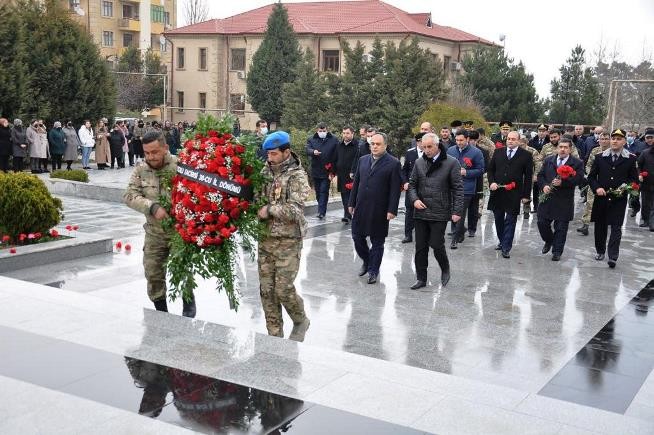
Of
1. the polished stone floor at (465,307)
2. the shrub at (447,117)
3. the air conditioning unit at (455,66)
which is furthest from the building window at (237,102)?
the polished stone floor at (465,307)

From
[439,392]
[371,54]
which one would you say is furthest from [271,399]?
[371,54]

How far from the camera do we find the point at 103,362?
5207mm

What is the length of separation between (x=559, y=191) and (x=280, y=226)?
6000 millimetres

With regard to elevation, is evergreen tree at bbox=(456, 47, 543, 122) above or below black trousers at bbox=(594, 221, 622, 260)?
above

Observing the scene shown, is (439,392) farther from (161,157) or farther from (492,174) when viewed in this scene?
(492,174)

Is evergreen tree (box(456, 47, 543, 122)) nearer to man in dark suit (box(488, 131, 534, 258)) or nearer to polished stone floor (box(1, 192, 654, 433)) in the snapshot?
polished stone floor (box(1, 192, 654, 433))

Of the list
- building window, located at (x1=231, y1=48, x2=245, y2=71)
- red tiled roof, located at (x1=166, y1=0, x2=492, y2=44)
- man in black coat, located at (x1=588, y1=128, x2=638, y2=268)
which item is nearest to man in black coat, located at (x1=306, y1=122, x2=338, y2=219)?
man in black coat, located at (x1=588, y1=128, x2=638, y2=268)

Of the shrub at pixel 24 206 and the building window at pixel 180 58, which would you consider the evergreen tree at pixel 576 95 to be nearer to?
the building window at pixel 180 58

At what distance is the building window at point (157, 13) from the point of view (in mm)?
68312

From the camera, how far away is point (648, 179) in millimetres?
13742

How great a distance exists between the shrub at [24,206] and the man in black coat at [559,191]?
6.87m

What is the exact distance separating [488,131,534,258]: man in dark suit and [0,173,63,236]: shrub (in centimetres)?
619

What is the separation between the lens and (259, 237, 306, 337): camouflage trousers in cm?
604

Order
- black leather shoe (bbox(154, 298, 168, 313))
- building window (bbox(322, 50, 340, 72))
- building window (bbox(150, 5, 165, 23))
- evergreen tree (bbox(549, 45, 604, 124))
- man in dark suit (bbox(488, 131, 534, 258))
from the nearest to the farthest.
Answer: black leather shoe (bbox(154, 298, 168, 313)), man in dark suit (bbox(488, 131, 534, 258)), evergreen tree (bbox(549, 45, 604, 124)), building window (bbox(322, 50, 340, 72)), building window (bbox(150, 5, 165, 23))
